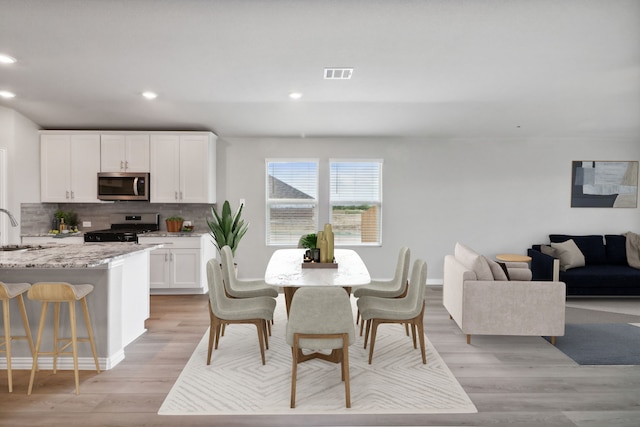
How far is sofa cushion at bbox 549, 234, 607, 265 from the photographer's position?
5891mm

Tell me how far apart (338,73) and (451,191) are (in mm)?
3267

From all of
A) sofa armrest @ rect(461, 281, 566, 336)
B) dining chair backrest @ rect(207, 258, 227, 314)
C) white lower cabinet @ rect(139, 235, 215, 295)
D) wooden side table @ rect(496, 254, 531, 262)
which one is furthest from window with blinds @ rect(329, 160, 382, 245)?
dining chair backrest @ rect(207, 258, 227, 314)

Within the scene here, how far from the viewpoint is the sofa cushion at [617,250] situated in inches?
232

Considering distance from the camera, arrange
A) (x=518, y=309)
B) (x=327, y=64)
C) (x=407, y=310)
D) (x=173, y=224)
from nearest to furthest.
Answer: (x=407, y=310) → (x=327, y=64) → (x=518, y=309) → (x=173, y=224)

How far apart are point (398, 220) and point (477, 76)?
2.82 m

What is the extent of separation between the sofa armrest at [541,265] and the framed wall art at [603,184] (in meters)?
1.20

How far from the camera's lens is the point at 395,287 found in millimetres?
3984

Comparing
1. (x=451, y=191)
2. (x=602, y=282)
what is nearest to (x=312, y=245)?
(x=451, y=191)

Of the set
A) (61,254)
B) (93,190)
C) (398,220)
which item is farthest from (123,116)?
(398,220)

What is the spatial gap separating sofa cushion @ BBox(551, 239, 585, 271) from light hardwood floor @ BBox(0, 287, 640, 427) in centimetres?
213

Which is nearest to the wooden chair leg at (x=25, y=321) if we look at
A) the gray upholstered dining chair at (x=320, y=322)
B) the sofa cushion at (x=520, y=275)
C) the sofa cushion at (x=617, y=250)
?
the gray upholstered dining chair at (x=320, y=322)

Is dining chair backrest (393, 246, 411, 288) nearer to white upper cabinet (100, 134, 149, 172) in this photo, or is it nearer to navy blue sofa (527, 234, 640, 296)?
navy blue sofa (527, 234, 640, 296)

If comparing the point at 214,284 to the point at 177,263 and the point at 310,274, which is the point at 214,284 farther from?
the point at 177,263

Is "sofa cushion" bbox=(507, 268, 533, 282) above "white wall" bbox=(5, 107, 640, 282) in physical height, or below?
below
